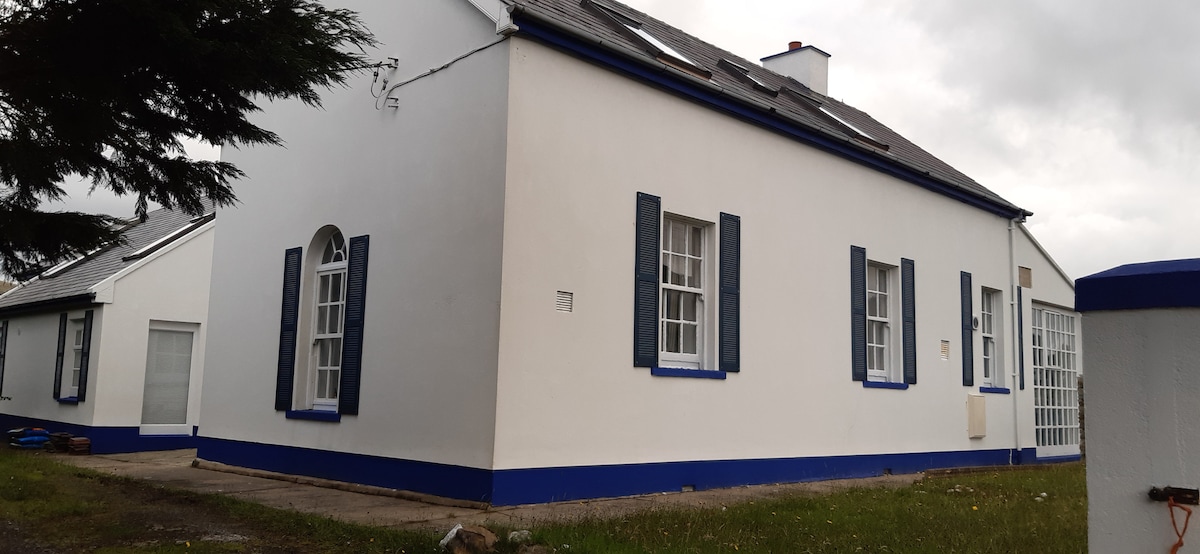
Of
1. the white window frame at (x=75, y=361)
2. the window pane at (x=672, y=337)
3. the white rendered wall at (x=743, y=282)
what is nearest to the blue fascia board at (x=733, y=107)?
the white rendered wall at (x=743, y=282)

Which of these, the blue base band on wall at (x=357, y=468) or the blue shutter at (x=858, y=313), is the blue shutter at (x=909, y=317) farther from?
the blue base band on wall at (x=357, y=468)

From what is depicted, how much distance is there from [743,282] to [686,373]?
1.46m

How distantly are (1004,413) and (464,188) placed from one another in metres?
10.5

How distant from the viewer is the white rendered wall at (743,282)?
28.0 ft

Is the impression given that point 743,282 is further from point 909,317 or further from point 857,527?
point 857,527

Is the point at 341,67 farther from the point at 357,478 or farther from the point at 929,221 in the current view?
the point at 929,221

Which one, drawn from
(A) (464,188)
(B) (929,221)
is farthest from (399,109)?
(B) (929,221)

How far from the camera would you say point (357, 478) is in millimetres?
9547

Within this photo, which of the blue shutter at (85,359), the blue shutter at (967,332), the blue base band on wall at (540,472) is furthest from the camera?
the blue shutter at (85,359)

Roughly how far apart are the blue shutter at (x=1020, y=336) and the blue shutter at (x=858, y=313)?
4.76m

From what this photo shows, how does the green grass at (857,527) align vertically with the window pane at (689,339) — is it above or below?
below

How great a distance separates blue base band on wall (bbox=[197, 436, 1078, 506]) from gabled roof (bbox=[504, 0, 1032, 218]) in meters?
4.02

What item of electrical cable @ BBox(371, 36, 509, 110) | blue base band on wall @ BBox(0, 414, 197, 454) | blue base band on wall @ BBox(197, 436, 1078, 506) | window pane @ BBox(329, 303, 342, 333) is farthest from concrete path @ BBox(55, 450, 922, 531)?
electrical cable @ BBox(371, 36, 509, 110)

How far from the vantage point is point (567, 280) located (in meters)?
8.80
